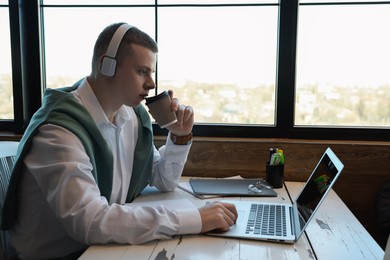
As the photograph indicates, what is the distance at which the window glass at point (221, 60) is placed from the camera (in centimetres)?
215

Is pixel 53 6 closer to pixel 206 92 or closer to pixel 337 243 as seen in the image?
pixel 206 92

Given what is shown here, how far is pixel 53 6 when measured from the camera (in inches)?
88.6

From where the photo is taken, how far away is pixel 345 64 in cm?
209

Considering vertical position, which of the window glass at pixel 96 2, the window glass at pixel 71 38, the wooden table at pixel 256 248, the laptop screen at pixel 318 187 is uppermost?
the window glass at pixel 96 2

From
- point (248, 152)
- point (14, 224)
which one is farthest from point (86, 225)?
point (248, 152)

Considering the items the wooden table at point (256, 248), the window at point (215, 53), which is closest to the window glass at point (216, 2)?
the window at point (215, 53)

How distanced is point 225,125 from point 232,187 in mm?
547

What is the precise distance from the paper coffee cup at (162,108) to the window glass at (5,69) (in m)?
1.22

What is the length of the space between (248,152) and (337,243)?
93 centimetres

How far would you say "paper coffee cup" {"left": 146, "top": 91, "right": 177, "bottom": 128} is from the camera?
1.46 m

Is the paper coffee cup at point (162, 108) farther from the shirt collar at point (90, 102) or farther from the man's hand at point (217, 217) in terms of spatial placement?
the man's hand at point (217, 217)

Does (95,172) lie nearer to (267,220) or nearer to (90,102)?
(90,102)

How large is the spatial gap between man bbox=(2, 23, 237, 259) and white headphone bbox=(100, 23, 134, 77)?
1 centimetres

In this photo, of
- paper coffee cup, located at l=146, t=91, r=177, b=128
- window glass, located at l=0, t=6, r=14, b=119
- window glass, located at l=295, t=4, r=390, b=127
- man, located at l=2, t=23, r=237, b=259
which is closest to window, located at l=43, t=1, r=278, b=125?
window glass, located at l=295, t=4, r=390, b=127
